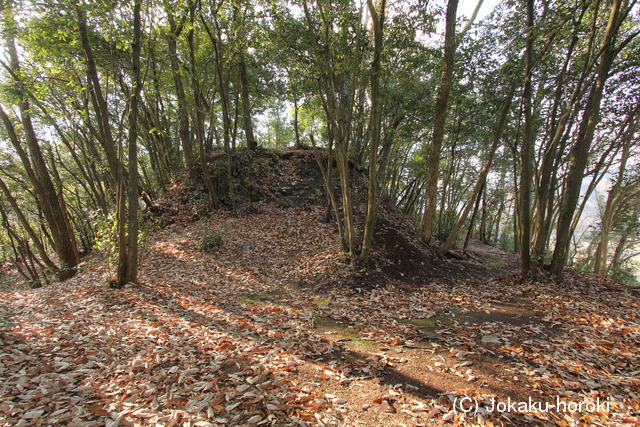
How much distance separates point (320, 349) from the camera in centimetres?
392

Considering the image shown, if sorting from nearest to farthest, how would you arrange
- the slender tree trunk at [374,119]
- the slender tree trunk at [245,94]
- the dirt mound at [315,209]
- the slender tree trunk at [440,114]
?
1. the slender tree trunk at [374,119]
2. the dirt mound at [315,209]
3. the slender tree trunk at [440,114]
4. the slender tree trunk at [245,94]

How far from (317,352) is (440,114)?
7.86 m

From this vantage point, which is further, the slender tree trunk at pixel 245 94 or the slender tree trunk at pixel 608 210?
the slender tree trunk at pixel 245 94

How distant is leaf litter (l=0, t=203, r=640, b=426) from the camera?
2.58 m

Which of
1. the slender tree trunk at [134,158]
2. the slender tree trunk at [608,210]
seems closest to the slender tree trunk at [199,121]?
the slender tree trunk at [134,158]

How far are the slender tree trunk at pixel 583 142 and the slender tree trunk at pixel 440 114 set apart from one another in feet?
10.1

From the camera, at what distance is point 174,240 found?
9.78 metres

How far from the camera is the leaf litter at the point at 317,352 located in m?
Result: 2.58

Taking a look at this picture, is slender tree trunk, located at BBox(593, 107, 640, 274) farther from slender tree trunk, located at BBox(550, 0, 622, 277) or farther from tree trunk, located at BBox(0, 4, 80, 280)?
tree trunk, located at BBox(0, 4, 80, 280)

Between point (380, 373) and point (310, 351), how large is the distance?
100 centimetres

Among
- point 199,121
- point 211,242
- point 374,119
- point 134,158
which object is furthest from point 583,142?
point 199,121

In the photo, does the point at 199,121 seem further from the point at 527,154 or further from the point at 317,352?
the point at 527,154

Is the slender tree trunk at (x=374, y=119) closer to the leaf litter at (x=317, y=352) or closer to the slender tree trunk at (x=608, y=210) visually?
the leaf litter at (x=317, y=352)

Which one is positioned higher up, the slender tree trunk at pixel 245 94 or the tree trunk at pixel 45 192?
the slender tree trunk at pixel 245 94
